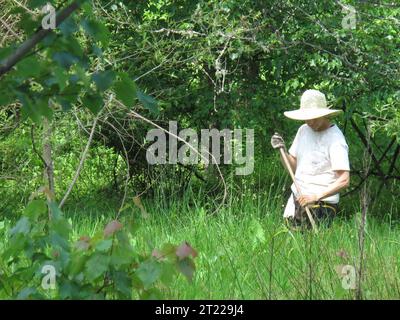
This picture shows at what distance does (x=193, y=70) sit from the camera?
352 inches

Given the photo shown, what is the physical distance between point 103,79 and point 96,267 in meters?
0.69

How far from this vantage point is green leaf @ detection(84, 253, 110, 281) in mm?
3342

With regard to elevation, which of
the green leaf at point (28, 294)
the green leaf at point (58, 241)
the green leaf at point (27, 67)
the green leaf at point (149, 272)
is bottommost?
the green leaf at point (28, 294)

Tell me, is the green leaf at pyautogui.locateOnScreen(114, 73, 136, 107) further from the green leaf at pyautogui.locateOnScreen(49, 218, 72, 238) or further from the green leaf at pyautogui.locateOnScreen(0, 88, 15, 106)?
the green leaf at pyautogui.locateOnScreen(49, 218, 72, 238)

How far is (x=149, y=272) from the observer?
333 cm

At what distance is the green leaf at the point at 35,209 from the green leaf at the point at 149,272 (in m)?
0.46

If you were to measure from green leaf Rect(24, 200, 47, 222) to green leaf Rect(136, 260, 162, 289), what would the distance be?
0.46m

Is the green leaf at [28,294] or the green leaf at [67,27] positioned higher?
the green leaf at [67,27]

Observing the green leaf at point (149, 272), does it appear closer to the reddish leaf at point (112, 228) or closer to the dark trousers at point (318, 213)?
the reddish leaf at point (112, 228)

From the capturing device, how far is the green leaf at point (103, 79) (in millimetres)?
3117

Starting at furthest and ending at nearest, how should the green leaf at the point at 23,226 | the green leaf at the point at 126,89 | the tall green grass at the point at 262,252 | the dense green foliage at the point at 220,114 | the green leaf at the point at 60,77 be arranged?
the dense green foliage at the point at 220,114 < the tall green grass at the point at 262,252 < the green leaf at the point at 23,226 < the green leaf at the point at 126,89 < the green leaf at the point at 60,77

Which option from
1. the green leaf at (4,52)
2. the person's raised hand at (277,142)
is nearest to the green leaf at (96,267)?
the green leaf at (4,52)
